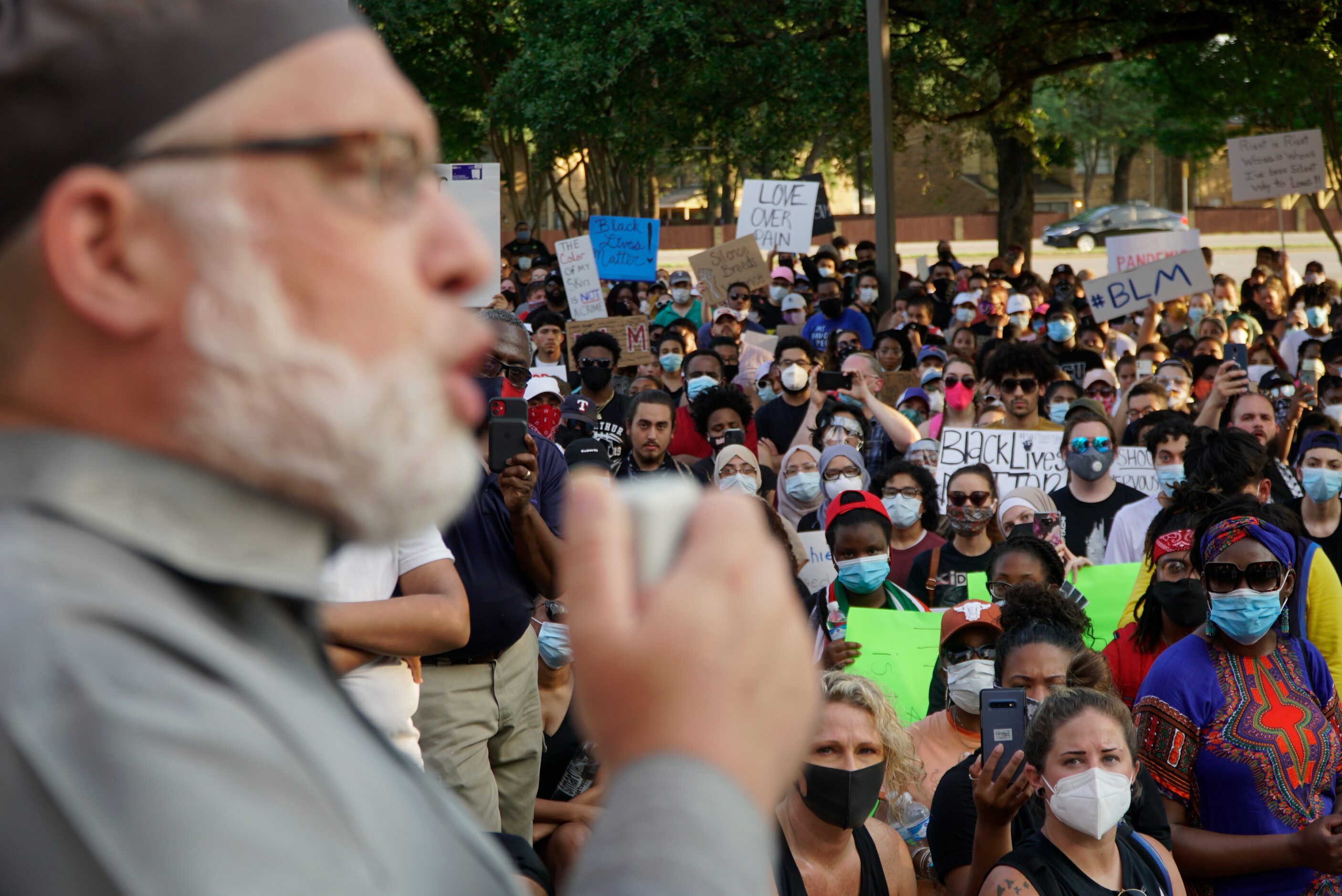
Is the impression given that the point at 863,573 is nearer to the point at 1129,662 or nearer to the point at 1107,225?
the point at 1129,662

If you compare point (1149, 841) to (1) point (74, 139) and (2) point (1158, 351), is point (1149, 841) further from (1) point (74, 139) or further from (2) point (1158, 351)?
(2) point (1158, 351)

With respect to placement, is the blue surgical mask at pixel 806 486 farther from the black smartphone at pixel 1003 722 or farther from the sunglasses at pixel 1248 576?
the black smartphone at pixel 1003 722

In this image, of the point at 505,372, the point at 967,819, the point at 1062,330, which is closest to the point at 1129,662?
the point at 967,819

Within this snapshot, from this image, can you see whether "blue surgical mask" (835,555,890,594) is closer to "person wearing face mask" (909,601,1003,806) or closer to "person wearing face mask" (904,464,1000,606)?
"person wearing face mask" (904,464,1000,606)

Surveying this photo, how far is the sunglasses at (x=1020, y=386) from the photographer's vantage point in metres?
9.26

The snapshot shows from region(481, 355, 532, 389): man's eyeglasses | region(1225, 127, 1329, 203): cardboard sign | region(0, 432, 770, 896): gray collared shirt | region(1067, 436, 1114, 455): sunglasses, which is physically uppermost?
region(1225, 127, 1329, 203): cardboard sign

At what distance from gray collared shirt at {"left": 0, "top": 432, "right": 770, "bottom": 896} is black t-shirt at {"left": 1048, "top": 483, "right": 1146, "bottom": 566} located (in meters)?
7.08

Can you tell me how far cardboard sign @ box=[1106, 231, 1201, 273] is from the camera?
56.5 ft

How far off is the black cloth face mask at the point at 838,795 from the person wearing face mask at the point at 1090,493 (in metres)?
3.70

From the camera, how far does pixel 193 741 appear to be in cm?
68

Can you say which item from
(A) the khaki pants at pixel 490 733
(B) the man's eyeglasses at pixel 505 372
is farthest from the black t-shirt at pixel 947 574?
(A) the khaki pants at pixel 490 733

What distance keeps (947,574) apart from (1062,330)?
26.2 ft

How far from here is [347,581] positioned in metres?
3.41

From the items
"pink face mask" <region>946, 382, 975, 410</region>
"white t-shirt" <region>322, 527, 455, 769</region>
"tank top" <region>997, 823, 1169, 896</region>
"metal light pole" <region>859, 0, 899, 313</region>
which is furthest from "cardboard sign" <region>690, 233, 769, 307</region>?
"white t-shirt" <region>322, 527, 455, 769</region>
